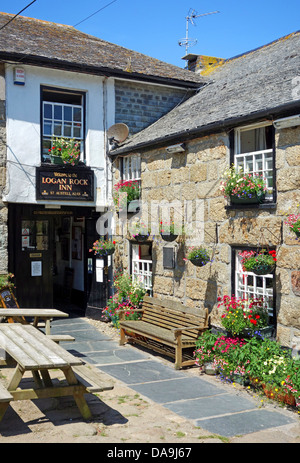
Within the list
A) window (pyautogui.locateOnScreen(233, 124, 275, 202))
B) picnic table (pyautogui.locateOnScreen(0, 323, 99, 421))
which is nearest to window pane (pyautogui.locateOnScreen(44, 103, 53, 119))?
window (pyautogui.locateOnScreen(233, 124, 275, 202))

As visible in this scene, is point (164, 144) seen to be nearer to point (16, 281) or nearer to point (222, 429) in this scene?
point (16, 281)

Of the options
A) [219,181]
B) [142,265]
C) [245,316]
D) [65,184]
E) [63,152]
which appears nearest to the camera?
[245,316]

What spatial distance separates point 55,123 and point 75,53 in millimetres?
1796

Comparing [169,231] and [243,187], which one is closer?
[243,187]

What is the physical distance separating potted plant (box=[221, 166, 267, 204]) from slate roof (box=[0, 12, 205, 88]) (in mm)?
4849

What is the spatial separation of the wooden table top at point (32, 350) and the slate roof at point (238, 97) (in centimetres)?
429

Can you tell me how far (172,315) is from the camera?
844 cm

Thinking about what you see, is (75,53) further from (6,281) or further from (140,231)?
(6,281)

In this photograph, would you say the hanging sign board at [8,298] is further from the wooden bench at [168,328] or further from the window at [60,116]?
the window at [60,116]

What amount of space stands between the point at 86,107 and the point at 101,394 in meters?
6.84

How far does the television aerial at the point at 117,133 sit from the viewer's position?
1088cm

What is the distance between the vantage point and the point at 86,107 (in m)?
10.9

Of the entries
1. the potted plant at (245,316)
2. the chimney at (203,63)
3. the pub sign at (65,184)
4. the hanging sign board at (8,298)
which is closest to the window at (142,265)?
the pub sign at (65,184)

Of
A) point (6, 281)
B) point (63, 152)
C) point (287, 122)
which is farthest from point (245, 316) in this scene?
point (63, 152)
